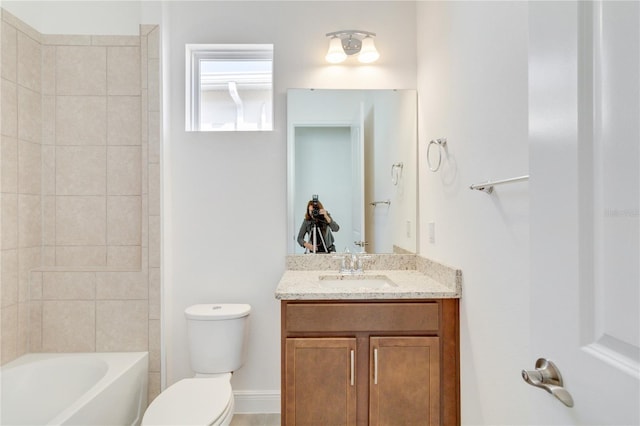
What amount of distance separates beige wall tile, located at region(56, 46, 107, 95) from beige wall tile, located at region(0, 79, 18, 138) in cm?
27

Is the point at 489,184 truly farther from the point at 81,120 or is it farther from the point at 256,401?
the point at 81,120

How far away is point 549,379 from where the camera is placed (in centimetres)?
68

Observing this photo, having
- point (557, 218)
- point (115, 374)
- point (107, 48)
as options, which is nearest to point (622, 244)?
point (557, 218)

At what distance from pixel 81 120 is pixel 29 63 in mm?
413

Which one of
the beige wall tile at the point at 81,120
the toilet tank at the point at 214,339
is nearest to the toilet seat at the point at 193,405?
the toilet tank at the point at 214,339

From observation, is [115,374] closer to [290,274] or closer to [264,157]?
[290,274]

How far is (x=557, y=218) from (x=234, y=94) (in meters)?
2.24

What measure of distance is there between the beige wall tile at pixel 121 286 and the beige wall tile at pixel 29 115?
3.08 ft

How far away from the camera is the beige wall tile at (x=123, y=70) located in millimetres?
2361

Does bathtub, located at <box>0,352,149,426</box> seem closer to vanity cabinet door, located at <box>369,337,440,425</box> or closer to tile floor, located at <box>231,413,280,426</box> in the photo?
tile floor, located at <box>231,413,280,426</box>

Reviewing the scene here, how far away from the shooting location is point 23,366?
2.02 metres

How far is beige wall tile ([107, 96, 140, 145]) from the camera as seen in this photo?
2369 mm

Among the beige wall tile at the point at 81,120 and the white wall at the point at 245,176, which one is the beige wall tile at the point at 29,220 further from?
the white wall at the point at 245,176

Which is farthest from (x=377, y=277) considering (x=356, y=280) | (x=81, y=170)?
(x=81, y=170)
